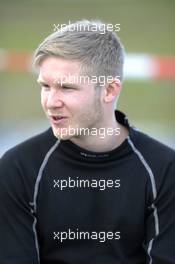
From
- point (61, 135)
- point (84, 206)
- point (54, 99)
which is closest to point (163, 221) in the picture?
point (84, 206)

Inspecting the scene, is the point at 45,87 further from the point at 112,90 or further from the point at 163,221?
the point at 163,221

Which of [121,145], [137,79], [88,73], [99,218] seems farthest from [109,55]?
[137,79]

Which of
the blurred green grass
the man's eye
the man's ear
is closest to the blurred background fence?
the blurred green grass

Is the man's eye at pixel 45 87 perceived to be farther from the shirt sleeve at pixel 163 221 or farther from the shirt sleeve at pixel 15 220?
the shirt sleeve at pixel 163 221

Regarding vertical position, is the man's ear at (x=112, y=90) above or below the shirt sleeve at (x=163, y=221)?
above

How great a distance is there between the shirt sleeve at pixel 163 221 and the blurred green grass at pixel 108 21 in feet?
34.6

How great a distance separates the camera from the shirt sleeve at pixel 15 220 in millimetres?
2547

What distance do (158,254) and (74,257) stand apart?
30 centimetres

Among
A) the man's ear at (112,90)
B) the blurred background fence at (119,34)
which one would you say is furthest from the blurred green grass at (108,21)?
the man's ear at (112,90)

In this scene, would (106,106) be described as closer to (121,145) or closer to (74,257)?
(121,145)

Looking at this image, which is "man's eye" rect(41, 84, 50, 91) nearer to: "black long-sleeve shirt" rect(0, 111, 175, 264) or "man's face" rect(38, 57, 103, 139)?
"man's face" rect(38, 57, 103, 139)

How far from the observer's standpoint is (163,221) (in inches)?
103

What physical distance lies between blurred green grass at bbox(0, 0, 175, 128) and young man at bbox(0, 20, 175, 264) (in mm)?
10552

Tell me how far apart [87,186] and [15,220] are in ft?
→ 0.93
